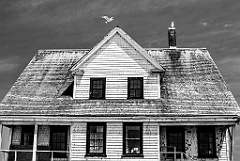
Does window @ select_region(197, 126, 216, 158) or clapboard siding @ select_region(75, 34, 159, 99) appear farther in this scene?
clapboard siding @ select_region(75, 34, 159, 99)

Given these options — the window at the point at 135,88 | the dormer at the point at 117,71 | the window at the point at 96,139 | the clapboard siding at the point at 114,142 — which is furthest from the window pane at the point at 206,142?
the window at the point at 96,139

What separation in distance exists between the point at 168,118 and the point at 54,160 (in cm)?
643

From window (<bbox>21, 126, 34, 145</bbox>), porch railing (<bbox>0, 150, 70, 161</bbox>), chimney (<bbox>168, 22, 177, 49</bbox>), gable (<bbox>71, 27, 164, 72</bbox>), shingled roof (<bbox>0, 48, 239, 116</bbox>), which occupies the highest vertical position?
chimney (<bbox>168, 22, 177, 49</bbox>)

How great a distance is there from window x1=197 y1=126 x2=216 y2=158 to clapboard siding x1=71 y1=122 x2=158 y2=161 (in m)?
2.43

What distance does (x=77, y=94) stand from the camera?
20.3m

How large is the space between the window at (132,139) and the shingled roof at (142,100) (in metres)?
0.80

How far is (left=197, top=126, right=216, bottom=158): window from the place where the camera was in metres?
19.1

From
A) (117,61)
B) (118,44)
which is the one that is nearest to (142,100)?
(117,61)

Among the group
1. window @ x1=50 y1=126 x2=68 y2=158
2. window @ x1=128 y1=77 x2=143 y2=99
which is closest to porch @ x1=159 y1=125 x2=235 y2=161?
window @ x1=128 y1=77 x2=143 y2=99

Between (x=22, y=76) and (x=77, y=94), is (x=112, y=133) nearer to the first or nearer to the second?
(x=77, y=94)

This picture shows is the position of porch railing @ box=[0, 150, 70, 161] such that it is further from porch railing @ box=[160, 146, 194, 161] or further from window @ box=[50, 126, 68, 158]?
porch railing @ box=[160, 146, 194, 161]

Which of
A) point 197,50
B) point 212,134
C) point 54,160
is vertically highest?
point 197,50

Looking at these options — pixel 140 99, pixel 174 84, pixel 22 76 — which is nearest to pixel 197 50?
pixel 174 84

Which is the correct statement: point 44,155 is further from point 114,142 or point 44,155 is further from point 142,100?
point 142,100
